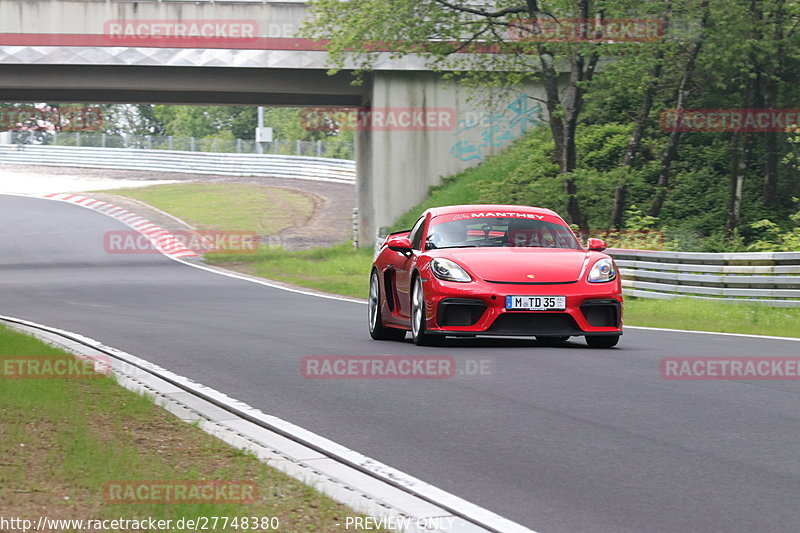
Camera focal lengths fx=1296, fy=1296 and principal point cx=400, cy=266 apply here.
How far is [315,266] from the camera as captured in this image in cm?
3603

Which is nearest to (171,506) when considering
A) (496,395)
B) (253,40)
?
(496,395)

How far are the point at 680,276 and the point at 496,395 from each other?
13282mm

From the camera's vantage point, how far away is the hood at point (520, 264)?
11.9m

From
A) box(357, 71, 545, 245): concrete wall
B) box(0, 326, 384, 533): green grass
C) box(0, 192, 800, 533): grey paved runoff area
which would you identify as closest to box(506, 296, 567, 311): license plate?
box(0, 192, 800, 533): grey paved runoff area

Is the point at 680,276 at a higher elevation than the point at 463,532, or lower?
lower

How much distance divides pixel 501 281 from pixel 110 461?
5.86 m

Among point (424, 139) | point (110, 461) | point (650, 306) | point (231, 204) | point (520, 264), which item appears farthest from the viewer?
point (231, 204)

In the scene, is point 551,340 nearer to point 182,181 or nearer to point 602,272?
point 602,272

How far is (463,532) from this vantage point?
206 inches

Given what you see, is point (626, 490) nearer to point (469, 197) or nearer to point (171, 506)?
point (171, 506)

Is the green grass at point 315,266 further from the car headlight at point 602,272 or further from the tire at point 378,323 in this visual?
the car headlight at point 602,272

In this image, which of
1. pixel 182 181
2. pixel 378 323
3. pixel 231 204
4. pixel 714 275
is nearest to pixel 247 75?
pixel 231 204

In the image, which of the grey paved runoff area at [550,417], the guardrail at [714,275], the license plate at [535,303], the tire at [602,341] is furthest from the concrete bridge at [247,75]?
the license plate at [535,303]

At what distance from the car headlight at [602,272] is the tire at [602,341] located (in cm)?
60
